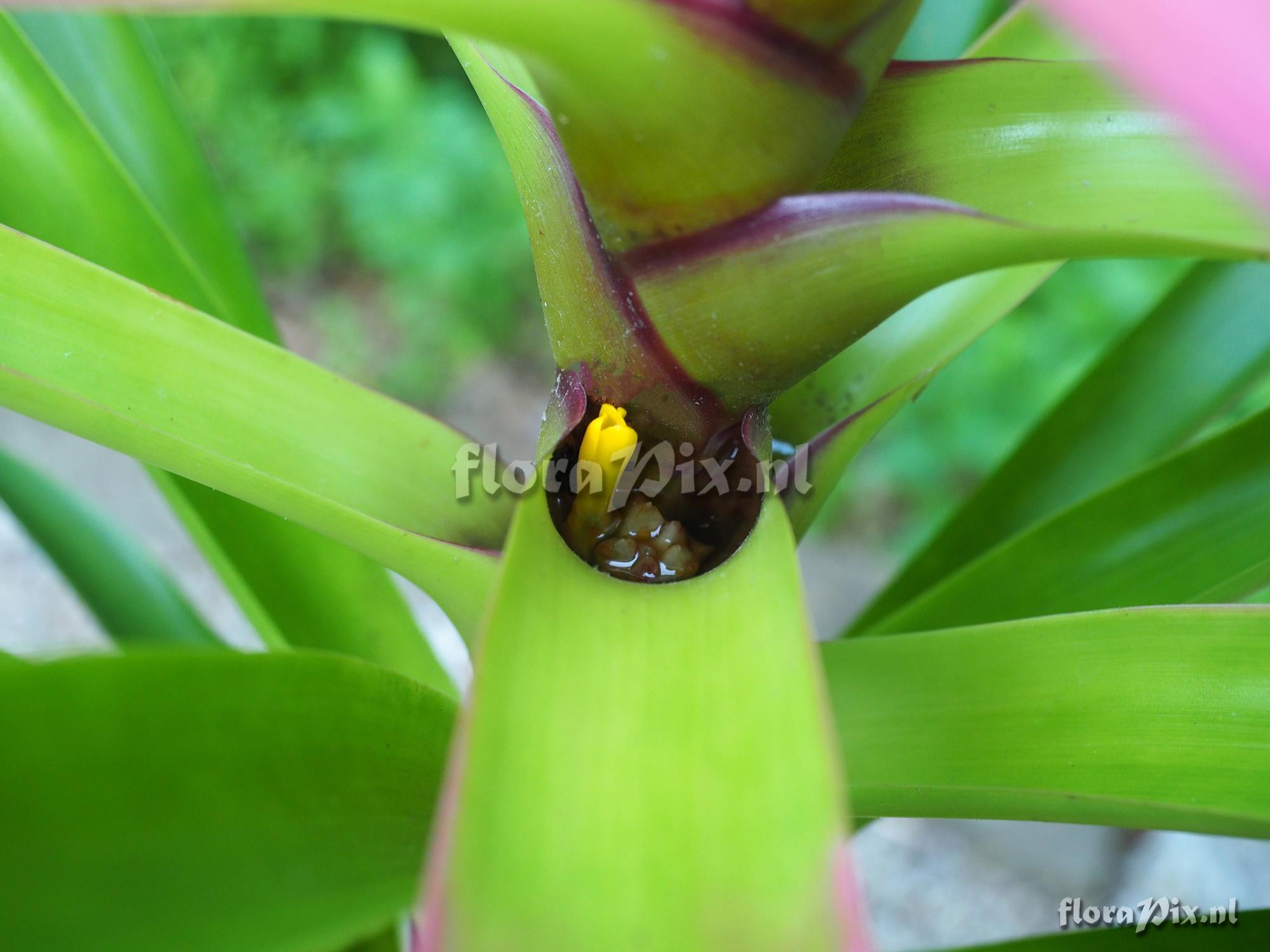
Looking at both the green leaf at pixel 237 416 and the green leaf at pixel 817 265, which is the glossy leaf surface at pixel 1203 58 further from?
the green leaf at pixel 237 416

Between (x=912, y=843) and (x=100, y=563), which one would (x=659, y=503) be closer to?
(x=100, y=563)

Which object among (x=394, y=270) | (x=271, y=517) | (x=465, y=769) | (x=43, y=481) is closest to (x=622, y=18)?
(x=465, y=769)

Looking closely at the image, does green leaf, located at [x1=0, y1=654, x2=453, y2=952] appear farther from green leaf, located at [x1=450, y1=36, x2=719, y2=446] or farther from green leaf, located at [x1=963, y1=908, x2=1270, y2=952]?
green leaf, located at [x1=963, y1=908, x2=1270, y2=952]

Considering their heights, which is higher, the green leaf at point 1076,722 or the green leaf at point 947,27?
the green leaf at point 947,27

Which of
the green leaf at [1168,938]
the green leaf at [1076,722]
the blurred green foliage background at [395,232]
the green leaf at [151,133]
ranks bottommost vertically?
the green leaf at [1168,938]

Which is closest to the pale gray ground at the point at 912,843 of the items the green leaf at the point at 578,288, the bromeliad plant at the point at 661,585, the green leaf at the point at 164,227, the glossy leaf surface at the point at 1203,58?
the green leaf at the point at 164,227

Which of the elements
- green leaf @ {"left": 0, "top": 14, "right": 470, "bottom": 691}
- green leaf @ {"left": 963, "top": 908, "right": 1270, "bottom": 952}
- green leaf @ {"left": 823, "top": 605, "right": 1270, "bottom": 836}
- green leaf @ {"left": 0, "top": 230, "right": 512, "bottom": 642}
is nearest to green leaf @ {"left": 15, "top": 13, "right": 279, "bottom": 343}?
green leaf @ {"left": 0, "top": 14, "right": 470, "bottom": 691}
